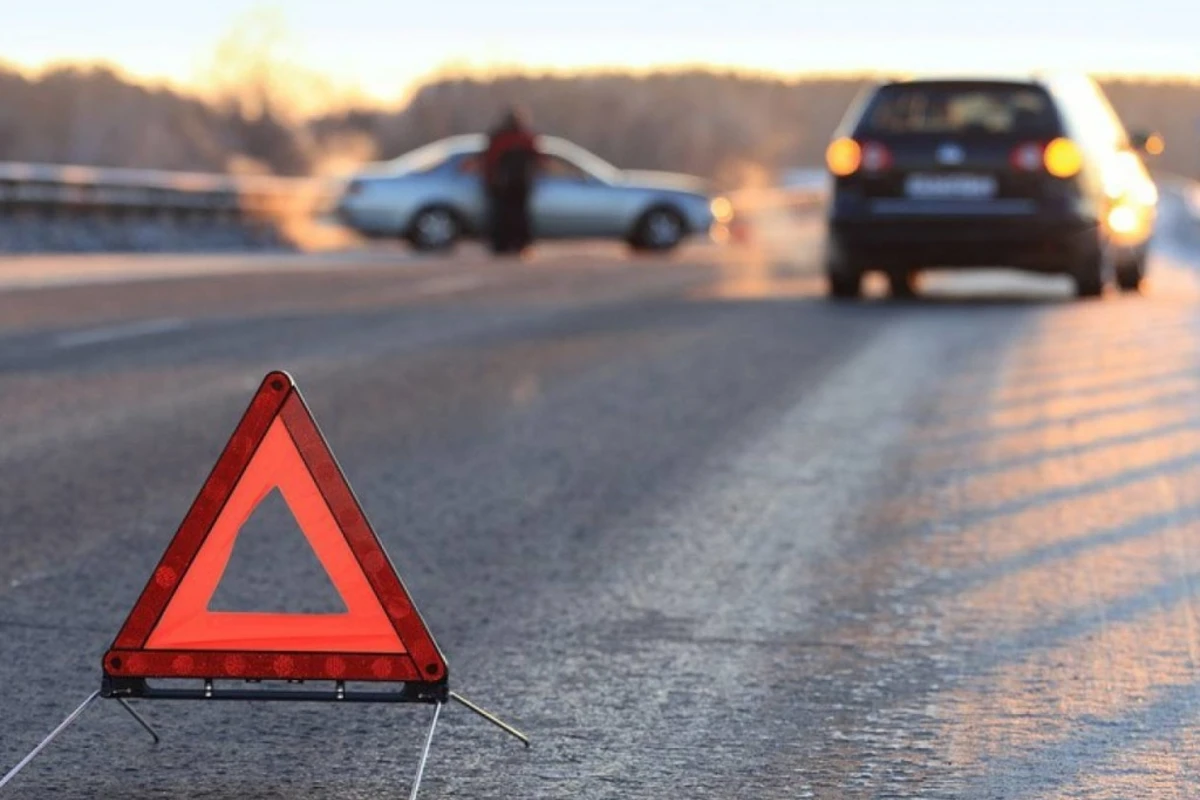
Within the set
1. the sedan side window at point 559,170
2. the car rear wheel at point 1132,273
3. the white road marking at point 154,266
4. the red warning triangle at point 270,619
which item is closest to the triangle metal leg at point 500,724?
the red warning triangle at point 270,619

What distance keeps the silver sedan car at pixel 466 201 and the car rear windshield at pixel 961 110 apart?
11424mm

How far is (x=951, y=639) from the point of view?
6414 mm

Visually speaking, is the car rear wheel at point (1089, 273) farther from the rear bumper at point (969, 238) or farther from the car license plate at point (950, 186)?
the car license plate at point (950, 186)

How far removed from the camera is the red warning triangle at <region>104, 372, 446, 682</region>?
4727 millimetres

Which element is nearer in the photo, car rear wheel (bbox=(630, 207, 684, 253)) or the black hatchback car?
the black hatchback car

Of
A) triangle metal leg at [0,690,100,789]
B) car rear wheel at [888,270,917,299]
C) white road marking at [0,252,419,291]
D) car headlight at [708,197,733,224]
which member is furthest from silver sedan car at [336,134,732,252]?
triangle metal leg at [0,690,100,789]

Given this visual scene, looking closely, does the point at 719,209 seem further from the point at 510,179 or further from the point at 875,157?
the point at 875,157

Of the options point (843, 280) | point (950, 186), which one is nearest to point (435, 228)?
point (843, 280)

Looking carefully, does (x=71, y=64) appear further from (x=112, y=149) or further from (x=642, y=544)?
(x=642, y=544)

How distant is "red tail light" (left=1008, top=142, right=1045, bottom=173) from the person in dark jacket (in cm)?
1114

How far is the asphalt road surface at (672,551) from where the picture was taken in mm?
5180

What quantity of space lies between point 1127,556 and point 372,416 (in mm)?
4305

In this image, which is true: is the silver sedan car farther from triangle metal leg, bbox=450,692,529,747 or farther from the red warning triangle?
the red warning triangle

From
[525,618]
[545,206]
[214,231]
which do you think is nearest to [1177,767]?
[525,618]
